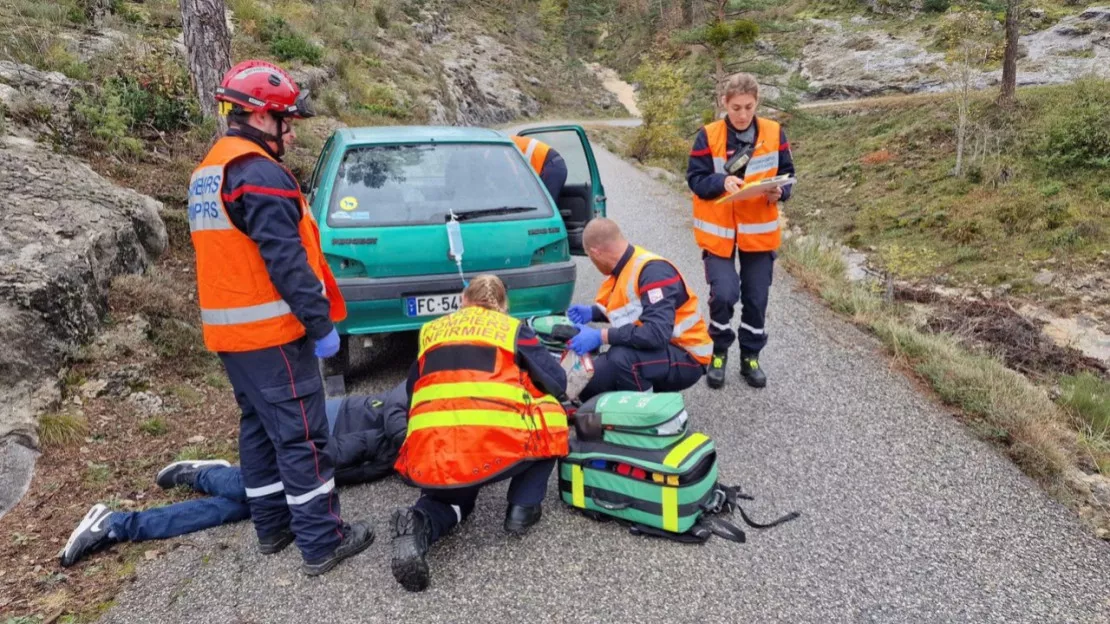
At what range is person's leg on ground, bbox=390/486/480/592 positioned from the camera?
2668mm

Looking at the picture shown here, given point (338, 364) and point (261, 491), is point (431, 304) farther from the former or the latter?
point (261, 491)

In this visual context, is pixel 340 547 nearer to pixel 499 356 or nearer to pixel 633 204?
pixel 499 356

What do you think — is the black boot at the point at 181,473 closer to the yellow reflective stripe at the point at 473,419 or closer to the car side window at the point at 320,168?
the yellow reflective stripe at the point at 473,419

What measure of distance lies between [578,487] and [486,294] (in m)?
1.06

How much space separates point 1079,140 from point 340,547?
19194mm

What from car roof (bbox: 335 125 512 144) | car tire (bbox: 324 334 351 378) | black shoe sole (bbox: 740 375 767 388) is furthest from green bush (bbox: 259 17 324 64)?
black shoe sole (bbox: 740 375 767 388)

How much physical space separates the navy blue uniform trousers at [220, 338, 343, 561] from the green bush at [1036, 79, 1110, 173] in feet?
60.1

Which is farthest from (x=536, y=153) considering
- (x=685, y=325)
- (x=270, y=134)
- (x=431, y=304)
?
(x=270, y=134)

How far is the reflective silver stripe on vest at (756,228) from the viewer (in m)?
4.51

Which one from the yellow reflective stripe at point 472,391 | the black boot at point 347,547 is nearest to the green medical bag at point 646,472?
the yellow reflective stripe at point 472,391

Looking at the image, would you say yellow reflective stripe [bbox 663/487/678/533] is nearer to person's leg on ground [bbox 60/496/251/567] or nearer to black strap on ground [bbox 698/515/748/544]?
black strap on ground [bbox 698/515/748/544]

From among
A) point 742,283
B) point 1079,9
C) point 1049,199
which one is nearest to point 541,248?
point 742,283

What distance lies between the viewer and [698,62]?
43656 millimetres

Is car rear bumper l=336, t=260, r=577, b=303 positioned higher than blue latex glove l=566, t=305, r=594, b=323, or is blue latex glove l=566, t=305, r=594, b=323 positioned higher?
car rear bumper l=336, t=260, r=577, b=303
